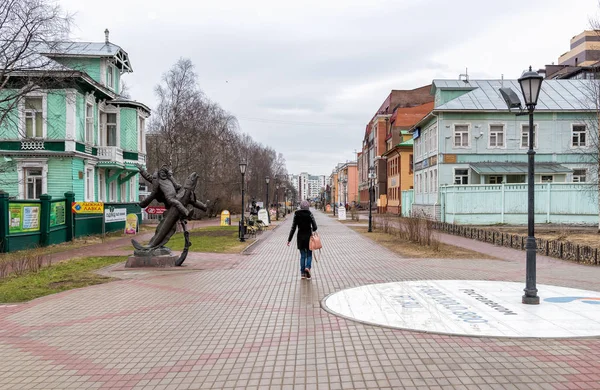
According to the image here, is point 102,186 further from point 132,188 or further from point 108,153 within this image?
point 132,188

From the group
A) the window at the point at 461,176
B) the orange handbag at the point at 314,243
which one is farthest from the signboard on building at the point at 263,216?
the orange handbag at the point at 314,243

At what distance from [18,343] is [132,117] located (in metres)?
27.0

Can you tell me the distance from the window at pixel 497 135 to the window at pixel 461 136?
73.0 inches

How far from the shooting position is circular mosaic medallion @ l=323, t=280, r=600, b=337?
6188 millimetres

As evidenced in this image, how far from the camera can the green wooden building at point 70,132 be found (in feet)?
72.4

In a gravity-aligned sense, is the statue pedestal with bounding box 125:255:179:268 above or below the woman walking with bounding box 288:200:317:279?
below

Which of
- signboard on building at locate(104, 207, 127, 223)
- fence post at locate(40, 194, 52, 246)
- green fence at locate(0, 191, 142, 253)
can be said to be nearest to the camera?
green fence at locate(0, 191, 142, 253)

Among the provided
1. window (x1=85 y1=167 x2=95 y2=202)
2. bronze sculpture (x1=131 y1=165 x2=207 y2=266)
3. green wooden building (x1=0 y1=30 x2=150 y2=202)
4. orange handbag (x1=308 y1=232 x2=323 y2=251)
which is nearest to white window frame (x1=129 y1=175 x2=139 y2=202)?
green wooden building (x1=0 y1=30 x2=150 y2=202)

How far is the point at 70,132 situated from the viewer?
79.1 ft

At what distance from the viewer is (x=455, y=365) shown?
4.84 meters

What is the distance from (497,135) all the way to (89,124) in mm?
28254

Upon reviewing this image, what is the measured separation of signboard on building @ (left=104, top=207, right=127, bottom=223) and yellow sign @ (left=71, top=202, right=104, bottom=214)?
0.74 metres

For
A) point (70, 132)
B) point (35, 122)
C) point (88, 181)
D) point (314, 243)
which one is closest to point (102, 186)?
point (88, 181)

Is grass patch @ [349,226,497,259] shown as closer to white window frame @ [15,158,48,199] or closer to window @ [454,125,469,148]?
window @ [454,125,469,148]
